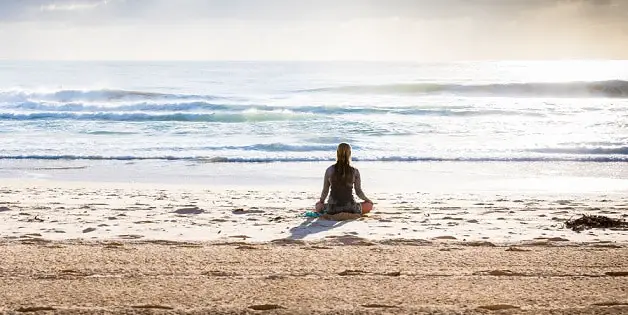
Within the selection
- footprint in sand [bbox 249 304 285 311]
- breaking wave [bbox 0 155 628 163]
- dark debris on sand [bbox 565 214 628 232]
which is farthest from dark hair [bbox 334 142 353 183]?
breaking wave [bbox 0 155 628 163]

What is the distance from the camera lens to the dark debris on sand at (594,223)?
757cm

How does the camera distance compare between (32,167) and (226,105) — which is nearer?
(32,167)

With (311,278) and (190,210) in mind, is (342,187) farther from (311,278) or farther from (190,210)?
(311,278)

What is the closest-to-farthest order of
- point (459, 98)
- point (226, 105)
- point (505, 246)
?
point (505, 246) → point (226, 105) → point (459, 98)

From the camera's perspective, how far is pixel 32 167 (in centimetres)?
1454

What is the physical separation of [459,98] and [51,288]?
35.1m

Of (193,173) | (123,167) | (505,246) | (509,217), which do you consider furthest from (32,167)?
(505,246)

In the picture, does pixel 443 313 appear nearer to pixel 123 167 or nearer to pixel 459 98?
pixel 123 167

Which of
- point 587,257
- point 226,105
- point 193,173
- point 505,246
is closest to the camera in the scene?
point 587,257

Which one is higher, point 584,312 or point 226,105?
point 226,105

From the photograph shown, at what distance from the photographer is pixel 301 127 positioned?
25500mm

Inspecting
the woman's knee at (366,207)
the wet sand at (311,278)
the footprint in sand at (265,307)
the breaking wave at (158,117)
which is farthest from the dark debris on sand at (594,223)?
the breaking wave at (158,117)

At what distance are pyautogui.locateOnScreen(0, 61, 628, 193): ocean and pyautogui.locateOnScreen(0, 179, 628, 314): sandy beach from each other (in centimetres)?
486

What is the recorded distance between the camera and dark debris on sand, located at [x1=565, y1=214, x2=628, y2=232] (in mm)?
7570
